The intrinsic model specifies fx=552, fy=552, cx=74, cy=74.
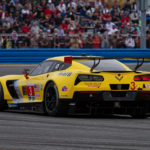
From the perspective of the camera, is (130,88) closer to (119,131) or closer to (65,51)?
(119,131)

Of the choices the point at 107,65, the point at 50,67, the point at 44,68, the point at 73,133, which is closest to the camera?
the point at 73,133

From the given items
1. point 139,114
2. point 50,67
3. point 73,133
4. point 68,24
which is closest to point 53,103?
point 50,67

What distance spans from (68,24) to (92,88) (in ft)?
53.7

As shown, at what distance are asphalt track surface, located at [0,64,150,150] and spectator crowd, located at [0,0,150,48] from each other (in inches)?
543

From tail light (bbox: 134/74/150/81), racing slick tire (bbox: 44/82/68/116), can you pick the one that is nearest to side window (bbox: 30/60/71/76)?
racing slick tire (bbox: 44/82/68/116)

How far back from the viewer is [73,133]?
24.2 feet

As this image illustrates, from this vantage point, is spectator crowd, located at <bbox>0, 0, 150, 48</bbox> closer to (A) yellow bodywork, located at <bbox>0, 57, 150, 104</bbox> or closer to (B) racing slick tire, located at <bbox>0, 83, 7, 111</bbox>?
(B) racing slick tire, located at <bbox>0, 83, 7, 111</bbox>

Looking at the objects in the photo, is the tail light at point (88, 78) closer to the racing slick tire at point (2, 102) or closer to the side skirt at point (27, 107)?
the side skirt at point (27, 107)

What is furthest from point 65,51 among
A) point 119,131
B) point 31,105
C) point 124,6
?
point 119,131

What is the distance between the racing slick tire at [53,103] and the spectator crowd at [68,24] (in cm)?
1328

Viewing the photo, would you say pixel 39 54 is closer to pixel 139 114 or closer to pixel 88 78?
pixel 139 114

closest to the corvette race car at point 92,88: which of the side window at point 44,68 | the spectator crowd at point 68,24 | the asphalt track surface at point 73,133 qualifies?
the side window at point 44,68

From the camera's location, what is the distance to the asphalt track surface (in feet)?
20.2

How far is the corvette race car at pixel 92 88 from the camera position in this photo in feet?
31.7
